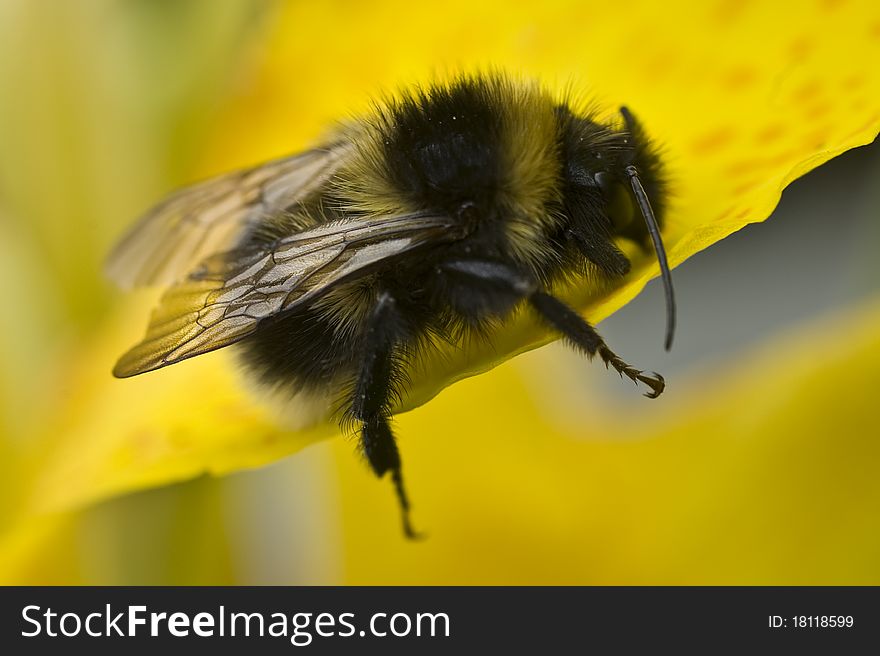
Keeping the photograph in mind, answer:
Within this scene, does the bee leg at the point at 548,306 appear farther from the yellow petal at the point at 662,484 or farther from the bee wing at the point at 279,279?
the yellow petal at the point at 662,484

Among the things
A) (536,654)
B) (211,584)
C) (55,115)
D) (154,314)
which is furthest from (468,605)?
(55,115)

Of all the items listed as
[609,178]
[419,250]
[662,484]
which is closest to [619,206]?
[609,178]

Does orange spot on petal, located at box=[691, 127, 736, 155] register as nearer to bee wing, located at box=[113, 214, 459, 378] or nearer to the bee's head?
the bee's head

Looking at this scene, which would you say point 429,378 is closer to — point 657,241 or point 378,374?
point 378,374

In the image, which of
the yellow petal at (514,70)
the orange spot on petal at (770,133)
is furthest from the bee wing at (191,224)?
the orange spot on petal at (770,133)

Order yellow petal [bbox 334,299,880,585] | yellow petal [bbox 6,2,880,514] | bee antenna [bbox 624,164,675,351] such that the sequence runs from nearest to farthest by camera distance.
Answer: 1. bee antenna [bbox 624,164,675,351]
2. yellow petal [bbox 6,2,880,514]
3. yellow petal [bbox 334,299,880,585]

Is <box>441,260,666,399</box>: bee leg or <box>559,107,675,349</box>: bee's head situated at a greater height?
<box>559,107,675,349</box>: bee's head

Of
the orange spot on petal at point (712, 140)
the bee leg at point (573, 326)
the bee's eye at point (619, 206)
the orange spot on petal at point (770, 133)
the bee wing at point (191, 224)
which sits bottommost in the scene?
the bee leg at point (573, 326)

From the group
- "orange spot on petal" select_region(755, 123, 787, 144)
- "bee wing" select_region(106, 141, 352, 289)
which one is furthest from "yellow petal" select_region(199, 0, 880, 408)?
"bee wing" select_region(106, 141, 352, 289)
